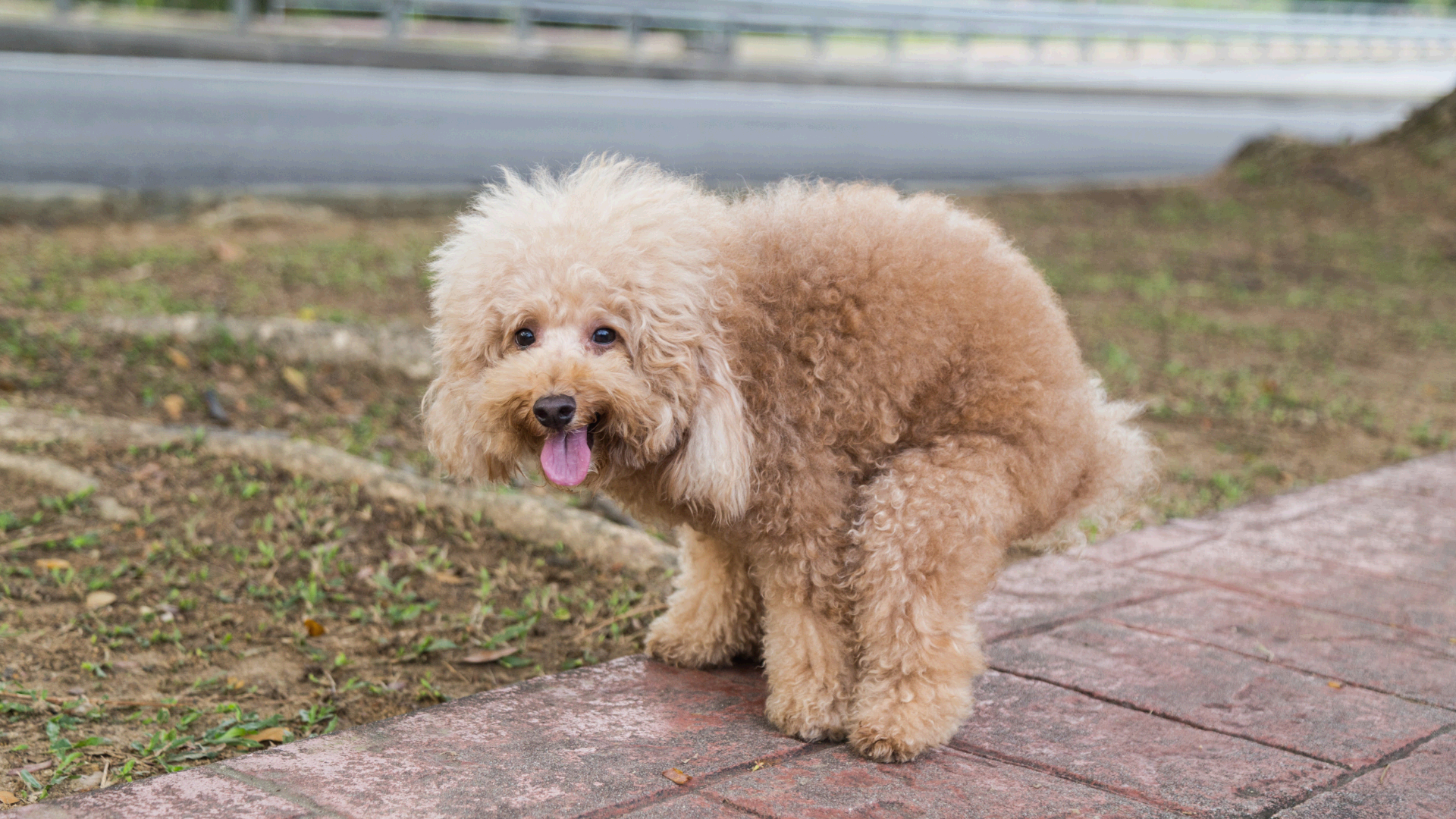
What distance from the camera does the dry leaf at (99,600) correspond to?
3469mm

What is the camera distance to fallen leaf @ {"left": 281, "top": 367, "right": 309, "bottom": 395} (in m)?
5.19

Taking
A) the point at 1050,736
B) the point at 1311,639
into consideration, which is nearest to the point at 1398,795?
the point at 1050,736

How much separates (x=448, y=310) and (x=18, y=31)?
8.81 m

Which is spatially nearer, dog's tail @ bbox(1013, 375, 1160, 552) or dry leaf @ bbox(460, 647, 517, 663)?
dog's tail @ bbox(1013, 375, 1160, 552)

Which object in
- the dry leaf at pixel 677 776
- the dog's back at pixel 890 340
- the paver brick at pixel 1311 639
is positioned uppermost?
the dog's back at pixel 890 340

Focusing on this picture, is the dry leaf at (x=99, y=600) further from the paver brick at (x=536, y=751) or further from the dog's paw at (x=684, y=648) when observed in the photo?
the dog's paw at (x=684, y=648)

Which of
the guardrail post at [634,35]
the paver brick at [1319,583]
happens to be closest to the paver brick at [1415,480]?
the paver brick at [1319,583]

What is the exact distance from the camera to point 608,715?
296cm

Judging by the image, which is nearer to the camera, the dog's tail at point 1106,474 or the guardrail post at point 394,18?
the dog's tail at point 1106,474

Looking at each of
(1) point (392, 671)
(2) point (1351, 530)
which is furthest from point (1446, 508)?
(1) point (392, 671)

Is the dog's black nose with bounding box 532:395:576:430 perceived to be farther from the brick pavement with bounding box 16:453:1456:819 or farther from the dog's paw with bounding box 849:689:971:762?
the dog's paw with bounding box 849:689:971:762

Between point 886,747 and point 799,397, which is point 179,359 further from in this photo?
point 886,747

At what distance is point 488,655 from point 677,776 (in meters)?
0.99

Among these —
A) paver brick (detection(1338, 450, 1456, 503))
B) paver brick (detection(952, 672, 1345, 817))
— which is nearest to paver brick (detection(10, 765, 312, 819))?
paver brick (detection(952, 672, 1345, 817))
